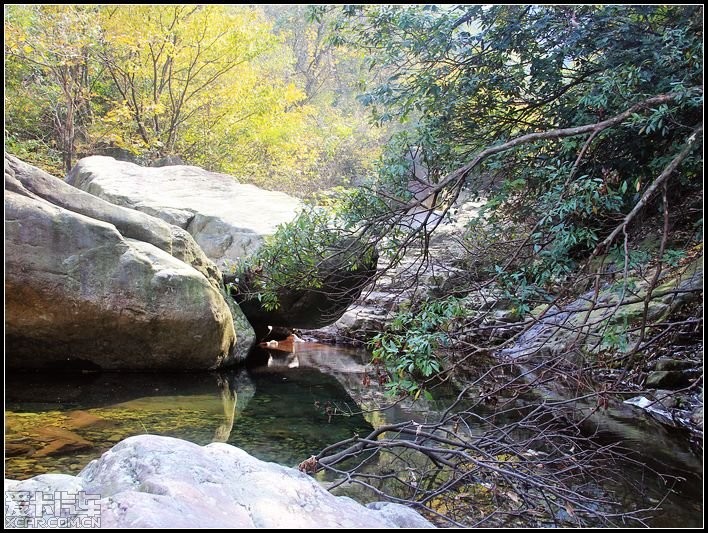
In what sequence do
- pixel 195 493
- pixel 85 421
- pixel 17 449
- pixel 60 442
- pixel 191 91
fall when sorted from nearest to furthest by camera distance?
pixel 195 493 < pixel 17 449 < pixel 60 442 < pixel 85 421 < pixel 191 91

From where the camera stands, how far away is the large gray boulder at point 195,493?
163 cm

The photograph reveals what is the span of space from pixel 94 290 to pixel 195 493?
15.3ft

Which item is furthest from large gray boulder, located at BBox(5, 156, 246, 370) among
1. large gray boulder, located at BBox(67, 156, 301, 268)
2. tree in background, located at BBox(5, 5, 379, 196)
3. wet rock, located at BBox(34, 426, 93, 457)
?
tree in background, located at BBox(5, 5, 379, 196)

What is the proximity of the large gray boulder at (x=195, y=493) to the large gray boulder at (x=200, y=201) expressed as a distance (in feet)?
17.9

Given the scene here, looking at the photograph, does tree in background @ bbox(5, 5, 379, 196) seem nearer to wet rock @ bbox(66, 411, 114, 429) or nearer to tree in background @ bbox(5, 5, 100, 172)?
tree in background @ bbox(5, 5, 100, 172)

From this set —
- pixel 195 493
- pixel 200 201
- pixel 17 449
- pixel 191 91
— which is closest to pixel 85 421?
pixel 17 449

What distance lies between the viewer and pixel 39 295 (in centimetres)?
570

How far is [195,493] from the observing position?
181 centimetres

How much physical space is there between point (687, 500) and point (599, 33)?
3.38m

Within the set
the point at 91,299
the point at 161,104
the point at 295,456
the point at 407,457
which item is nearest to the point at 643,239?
the point at 407,457

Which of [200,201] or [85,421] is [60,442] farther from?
[200,201]

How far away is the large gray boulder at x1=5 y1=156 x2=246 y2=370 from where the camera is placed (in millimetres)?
5680

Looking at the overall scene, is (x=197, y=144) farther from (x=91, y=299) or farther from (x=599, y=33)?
(x=599, y=33)

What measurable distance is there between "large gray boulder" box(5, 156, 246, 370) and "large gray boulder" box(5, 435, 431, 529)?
4.04 meters
